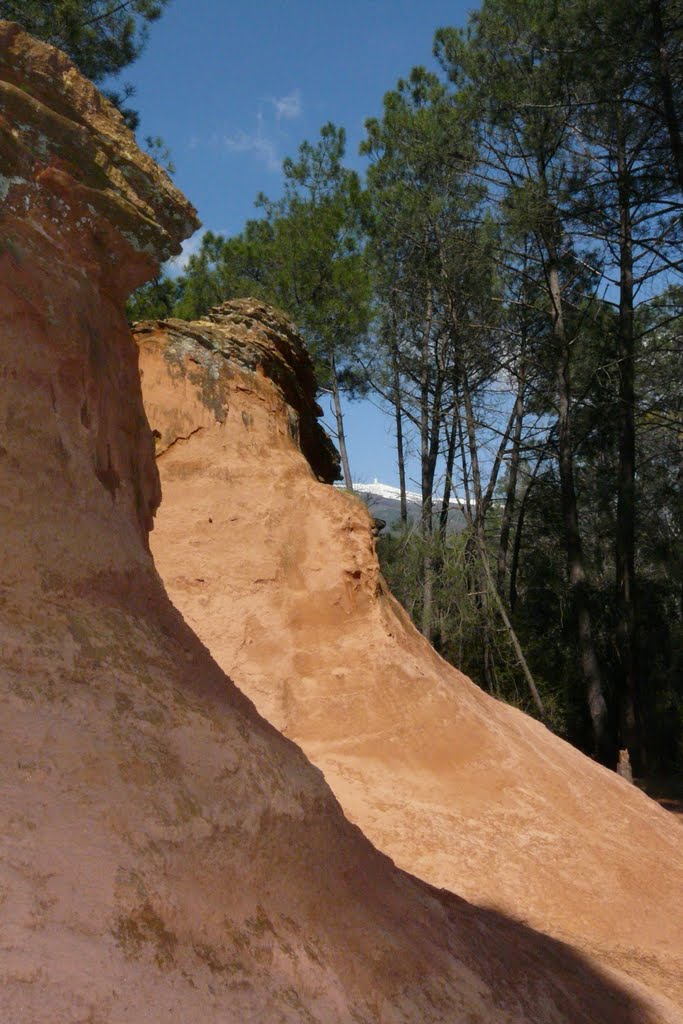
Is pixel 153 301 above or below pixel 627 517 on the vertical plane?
above

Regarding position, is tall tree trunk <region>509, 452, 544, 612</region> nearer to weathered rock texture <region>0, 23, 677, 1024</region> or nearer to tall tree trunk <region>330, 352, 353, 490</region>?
tall tree trunk <region>330, 352, 353, 490</region>

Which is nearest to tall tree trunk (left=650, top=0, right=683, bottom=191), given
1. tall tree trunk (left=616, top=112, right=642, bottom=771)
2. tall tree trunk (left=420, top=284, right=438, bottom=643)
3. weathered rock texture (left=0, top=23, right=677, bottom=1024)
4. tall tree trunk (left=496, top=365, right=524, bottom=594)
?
tall tree trunk (left=616, top=112, right=642, bottom=771)

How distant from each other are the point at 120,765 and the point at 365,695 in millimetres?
4537

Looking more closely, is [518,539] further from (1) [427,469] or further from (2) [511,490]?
(1) [427,469]

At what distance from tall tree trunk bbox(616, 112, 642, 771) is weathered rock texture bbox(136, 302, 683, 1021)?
7805mm

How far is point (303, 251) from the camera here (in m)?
18.2

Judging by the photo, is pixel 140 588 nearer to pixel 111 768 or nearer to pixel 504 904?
pixel 111 768

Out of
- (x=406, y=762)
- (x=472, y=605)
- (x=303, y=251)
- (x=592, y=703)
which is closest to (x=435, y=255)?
(x=303, y=251)

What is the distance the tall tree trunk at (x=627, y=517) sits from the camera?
15.2 m

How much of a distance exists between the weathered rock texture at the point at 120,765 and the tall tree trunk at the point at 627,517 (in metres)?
12.2

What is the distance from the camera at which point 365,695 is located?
6582 mm

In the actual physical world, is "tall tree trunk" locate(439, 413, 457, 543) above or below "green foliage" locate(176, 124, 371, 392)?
below

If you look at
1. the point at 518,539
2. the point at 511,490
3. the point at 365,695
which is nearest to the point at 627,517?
the point at 511,490

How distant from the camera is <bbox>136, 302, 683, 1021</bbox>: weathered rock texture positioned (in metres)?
5.78
